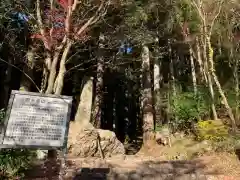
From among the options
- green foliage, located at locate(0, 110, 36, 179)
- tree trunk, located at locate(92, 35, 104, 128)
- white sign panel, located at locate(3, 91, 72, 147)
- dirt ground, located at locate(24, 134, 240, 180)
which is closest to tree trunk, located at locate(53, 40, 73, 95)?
green foliage, located at locate(0, 110, 36, 179)

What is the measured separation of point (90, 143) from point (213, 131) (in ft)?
11.6

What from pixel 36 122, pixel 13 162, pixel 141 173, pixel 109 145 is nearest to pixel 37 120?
pixel 36 122

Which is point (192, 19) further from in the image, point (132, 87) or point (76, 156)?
point (132, 87)

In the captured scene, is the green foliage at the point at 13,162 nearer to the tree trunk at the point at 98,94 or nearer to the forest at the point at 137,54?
the forest at the point at 137,54

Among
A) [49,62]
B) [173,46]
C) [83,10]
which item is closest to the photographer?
[49,62]

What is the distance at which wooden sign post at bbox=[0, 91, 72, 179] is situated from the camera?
4.08m

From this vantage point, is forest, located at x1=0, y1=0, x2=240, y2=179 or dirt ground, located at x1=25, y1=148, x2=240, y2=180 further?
forest, located at x1=0, y1=0, x2=240, y2=179

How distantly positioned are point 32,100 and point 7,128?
51 cm

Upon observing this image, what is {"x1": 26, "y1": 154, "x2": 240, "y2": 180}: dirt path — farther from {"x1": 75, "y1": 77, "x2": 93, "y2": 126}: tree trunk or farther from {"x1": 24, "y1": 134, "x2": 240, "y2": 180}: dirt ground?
{"x1": 75, "y1": 77, "x2": 93, "y2": 126}: tree trunk

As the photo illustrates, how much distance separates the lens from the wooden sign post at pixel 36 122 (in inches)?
161

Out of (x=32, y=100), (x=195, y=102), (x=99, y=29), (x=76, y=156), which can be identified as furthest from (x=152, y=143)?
(x=32, y=100)

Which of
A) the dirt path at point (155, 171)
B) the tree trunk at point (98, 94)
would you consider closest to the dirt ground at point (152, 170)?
the dirt path at point (155, 171)

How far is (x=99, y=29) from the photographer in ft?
35.8

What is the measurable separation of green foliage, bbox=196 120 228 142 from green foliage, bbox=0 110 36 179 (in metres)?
→ 5.23
